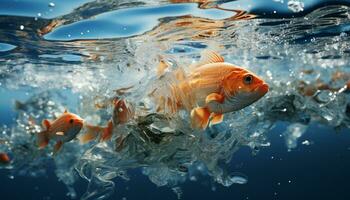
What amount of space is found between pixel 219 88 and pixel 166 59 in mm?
2555

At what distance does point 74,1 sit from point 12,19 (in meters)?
2.56

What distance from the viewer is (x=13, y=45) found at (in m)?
13.4

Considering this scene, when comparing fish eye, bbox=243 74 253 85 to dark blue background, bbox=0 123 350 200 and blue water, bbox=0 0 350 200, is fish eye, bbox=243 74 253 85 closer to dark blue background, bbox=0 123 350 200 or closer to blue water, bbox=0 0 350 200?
blue water, bbox=0 0 350 200

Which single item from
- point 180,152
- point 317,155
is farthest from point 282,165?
point 180,152

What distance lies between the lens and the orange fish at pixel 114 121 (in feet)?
24.0

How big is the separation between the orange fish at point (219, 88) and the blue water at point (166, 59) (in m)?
0.79

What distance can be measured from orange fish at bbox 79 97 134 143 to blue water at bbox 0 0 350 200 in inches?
8.0

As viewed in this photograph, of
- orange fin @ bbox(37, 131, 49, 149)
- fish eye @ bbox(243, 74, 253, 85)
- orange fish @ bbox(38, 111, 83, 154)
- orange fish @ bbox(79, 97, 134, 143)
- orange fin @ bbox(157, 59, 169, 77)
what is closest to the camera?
fish eye @ bbox(243, 74, 253, 85)

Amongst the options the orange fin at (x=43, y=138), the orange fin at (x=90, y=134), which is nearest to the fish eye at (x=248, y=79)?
the orange fin at (x=90, y=134)

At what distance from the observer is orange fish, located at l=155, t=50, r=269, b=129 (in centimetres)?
421

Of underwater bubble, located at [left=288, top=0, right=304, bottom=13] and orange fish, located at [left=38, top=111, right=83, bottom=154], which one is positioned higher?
underwater bubble, located at [left=288, top=0, right=304, bottom=13]

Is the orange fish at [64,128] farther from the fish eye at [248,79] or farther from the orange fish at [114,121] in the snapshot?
the fish eye at [248,79]

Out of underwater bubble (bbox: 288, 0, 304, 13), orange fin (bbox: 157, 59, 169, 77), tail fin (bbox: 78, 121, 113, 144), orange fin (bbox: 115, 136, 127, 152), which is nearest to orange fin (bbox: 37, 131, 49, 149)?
tail fin (bbox: 78, 121, 113, 144)

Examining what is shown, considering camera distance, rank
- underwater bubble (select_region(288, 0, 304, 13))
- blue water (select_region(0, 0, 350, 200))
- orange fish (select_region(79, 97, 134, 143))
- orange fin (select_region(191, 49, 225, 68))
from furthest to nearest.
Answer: underwater bubble (select_region(288, 0, 304, 13)) → blue water (select_region(0, 0, 350, 200)) → orange fish (select_region(79, 97, 134, 143)) → orange fin (select_region(191, 49, 225, 68))
